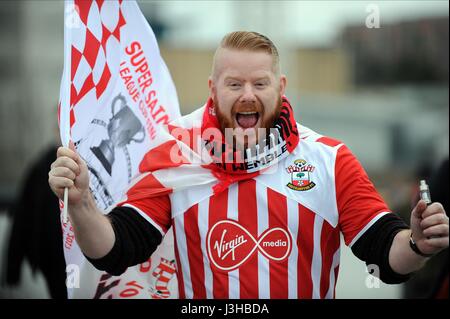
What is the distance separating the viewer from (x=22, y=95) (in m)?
15.3

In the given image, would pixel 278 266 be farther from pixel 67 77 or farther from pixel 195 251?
pixel 67 77

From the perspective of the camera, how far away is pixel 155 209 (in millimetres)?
3016

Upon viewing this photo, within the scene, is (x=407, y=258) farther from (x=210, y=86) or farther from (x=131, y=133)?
(x=131, y=133)

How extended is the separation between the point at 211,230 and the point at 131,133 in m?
0.74

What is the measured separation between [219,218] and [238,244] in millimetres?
123

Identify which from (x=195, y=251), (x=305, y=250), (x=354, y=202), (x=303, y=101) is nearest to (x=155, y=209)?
(x=195, y=251)

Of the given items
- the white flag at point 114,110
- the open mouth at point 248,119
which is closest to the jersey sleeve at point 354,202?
the open mouth at point 248,119

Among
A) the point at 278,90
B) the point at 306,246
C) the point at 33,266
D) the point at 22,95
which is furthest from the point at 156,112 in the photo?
the point at 22,95

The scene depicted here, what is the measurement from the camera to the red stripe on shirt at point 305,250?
290 centimetres

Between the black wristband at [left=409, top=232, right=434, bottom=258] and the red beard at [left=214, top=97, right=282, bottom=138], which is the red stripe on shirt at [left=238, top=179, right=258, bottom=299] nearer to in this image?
the red beard at [left=214, top=97, right=282, bottom=138]

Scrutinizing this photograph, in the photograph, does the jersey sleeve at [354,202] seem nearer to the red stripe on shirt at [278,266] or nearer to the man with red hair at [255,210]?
the man with red hair at [255,210]

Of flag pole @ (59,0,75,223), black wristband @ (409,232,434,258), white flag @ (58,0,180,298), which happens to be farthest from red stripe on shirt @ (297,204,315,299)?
flag pole @ (59,0,75,223)

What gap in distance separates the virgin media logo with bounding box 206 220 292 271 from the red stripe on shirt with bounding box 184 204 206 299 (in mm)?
51

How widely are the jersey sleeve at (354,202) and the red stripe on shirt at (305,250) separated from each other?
0.41 feet
